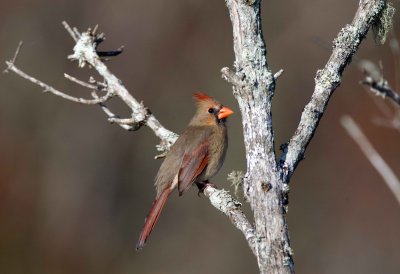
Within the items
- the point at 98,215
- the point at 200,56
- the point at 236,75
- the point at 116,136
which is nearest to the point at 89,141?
the point at 116,136

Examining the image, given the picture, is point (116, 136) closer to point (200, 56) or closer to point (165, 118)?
point (165, 118)

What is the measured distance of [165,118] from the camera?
10516 mm

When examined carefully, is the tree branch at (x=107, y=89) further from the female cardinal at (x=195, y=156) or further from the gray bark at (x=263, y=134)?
the gray bark at (x=263, y=134)

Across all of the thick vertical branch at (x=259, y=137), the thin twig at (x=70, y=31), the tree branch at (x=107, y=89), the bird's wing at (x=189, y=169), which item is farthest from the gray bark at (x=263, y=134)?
the bird's wing at (x=189, y=169)

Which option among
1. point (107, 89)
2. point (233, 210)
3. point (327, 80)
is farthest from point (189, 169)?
point (327, 80)

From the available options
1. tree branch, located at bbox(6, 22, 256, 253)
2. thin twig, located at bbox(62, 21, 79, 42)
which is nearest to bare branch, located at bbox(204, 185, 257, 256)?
tree branch, located at bbox(6, 22, 256, 253)

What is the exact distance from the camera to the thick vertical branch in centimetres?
358

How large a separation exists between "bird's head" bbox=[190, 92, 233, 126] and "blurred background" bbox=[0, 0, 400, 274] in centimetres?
385

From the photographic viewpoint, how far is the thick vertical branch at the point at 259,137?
11.7ft

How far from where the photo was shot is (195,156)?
19.6 ft

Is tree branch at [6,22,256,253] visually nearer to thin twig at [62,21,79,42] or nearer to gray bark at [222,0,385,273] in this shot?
thin twig at [62,21,79,42]

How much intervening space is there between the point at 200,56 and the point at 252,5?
711 cm

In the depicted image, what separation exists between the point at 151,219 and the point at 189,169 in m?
0.58

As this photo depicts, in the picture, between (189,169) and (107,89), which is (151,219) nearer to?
(189,169)
